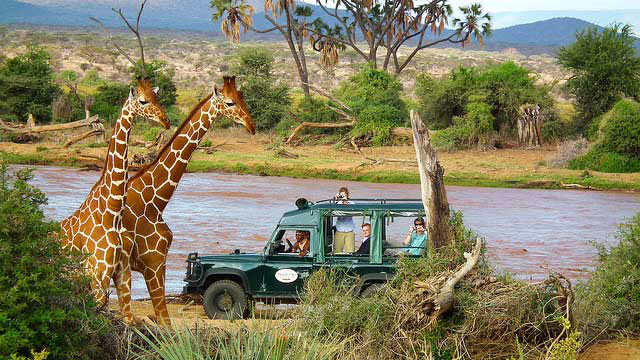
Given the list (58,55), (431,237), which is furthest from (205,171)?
(58,55)

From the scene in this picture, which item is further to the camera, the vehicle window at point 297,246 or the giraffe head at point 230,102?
the vehicle window at point 297,246

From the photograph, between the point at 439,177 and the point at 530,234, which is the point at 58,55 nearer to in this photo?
the point at 530,234

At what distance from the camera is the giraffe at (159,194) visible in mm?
10695

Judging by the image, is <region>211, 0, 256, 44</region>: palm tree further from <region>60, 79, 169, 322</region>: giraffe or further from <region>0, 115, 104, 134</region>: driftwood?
<region>60, 79, 169, 322</region>: giraffe

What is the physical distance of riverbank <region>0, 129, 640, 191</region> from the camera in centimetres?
3000

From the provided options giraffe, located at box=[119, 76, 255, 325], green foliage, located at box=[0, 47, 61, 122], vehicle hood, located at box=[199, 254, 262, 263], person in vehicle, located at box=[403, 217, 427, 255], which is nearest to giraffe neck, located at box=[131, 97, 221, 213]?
giraffe, located at box=[119, 76, 255, 325]

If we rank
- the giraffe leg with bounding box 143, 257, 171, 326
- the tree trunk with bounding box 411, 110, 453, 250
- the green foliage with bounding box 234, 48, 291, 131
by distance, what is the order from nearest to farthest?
1. the tree trunk with bounding box 411, 110, 453, 250
2. the giraffe leg with bounding box 143, 257, 171, 326
3. the green foliage with bounding box 234, 48, 291, 131

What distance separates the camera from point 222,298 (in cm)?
1271

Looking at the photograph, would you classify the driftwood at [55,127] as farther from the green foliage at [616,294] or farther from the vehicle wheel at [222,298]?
the green foliage at [616,294]

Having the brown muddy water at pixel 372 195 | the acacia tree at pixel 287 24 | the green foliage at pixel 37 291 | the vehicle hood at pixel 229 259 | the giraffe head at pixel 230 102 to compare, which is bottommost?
the brown muddy water at pixel 372 195

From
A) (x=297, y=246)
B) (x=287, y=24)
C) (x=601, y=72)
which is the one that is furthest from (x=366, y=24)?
(x=297, y=246)

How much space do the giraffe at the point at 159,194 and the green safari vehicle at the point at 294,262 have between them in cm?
176

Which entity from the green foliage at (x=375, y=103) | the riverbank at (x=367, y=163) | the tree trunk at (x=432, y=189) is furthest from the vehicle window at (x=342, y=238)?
the green foliage at (x=375, y=103)

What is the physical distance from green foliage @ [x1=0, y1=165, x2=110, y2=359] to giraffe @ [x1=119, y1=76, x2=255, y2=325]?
106 inches
